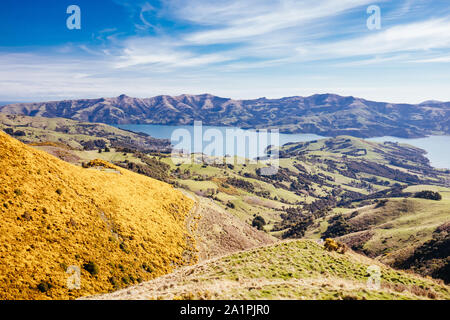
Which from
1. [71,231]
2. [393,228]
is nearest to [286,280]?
[71,231]

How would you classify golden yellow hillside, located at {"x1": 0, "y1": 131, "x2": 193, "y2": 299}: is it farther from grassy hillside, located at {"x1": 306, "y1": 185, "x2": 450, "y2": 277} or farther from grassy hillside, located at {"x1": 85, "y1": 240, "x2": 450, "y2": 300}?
grassy hillside, located at {"x1": 306, "y1": 185, "x2": 450, "y2": 277}

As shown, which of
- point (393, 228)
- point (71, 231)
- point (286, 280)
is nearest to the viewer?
point (286, 280)

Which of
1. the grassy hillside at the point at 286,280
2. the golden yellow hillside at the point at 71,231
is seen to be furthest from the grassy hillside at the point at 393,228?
the golden yellow hillside at the point at 71,231

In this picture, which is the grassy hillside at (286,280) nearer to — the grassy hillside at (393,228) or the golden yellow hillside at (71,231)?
the golden yellow hillside at (71,231)

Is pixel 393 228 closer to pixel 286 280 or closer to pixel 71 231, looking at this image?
pixel 286 280
